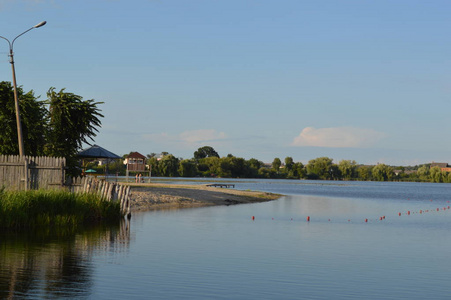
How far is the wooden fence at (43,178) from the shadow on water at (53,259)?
332 cm

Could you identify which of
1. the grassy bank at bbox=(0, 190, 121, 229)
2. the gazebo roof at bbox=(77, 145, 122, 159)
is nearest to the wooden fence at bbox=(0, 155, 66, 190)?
the grassy bank at bbox=(0, 190, 121, 229)

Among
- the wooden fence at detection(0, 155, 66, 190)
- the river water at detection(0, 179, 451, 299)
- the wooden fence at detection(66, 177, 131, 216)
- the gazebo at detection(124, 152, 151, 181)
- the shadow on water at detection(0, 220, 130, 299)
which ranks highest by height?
the gazebo at detection(124, 152, 151, 181)

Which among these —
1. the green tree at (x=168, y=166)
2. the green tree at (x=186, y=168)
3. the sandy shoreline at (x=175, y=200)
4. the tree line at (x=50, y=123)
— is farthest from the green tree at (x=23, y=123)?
the green tree at (x=186, y=168)

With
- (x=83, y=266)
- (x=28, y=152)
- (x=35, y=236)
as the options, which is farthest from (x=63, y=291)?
(x=28, y=152)

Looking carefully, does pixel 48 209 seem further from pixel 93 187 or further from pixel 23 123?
pixel 23 123

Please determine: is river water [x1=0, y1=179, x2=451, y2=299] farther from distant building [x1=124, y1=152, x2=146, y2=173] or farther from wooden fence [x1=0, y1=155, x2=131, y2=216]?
distant building [x1=124, y1=152, x2=146, y2=173]

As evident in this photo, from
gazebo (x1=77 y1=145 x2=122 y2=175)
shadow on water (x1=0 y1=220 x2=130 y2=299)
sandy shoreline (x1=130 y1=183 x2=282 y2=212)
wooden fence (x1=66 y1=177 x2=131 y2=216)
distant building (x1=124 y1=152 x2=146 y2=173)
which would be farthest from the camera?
distant building (x1=124 y1=152 x2=146 y2=173)

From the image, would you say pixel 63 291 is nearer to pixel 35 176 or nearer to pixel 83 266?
pixel 83 266

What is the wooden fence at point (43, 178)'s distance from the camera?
1126 inches

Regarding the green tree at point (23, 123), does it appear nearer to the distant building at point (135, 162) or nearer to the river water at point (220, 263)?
the river water at point (220, 263)

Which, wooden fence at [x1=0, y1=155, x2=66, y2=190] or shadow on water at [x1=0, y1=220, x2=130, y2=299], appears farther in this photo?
wooden fence at [x1=0, y1=155, x2=66, y2=190]

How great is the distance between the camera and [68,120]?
39969 mm

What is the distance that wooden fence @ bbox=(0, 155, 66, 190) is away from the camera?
93.8ft

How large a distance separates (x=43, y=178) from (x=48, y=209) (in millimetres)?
3840
